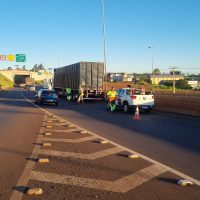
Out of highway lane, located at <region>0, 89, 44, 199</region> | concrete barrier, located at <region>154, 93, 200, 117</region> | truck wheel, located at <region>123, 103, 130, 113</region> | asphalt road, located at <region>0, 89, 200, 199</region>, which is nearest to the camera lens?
asphalt road, located at <region>0, 89, 200, 199</region>

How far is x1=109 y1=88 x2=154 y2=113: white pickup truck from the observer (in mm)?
23500

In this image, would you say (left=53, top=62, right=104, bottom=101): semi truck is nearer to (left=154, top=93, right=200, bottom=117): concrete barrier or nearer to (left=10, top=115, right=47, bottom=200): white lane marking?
(left=154, top=93, right=200, bottom=117): concrete barrier

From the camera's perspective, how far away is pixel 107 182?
21.6ft

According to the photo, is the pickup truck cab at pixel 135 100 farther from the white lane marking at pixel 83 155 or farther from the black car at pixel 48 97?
the white lane marking at pixel 83 155

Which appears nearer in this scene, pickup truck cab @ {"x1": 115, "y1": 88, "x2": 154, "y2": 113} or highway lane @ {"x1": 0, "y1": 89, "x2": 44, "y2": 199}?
highway lane @ {"x1": 0, "y1": 89, "x2": 44, "y2": 199}

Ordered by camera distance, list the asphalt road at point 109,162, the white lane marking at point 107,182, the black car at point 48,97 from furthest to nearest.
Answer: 1. the black car at point 48,97
2. the white lane marking at point 107,182
3. the asphalt road at point 109,162

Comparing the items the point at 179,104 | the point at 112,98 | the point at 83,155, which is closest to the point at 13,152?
the point at 83,155

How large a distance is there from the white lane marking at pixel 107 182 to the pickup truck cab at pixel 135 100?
16112mm

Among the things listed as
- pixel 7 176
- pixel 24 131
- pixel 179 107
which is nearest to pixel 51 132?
pixel 24 131

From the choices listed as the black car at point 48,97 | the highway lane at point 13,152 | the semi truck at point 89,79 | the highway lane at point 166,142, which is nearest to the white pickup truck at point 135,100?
the highway lane at point 166,142

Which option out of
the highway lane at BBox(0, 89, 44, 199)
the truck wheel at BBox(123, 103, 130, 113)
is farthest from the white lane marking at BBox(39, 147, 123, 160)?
the truck wheel at BBox(123, 103, 130, 113)

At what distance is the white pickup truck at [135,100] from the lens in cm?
2350

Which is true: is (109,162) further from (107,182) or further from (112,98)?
(112,98)

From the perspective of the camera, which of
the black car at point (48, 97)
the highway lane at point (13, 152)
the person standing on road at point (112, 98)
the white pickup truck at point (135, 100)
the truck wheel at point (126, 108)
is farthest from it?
the black car at point (48, 97)
